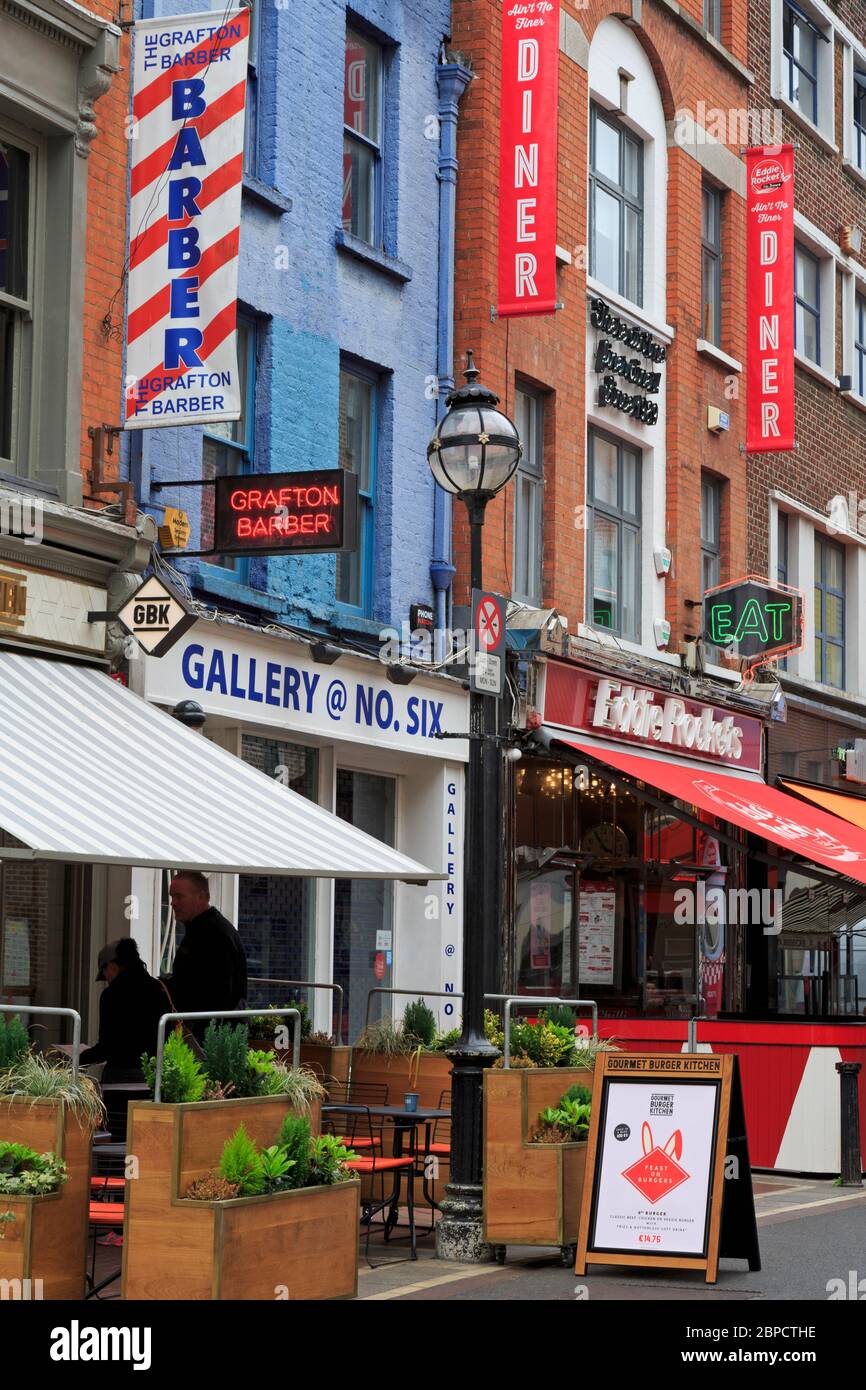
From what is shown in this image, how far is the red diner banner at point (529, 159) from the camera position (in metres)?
17.4

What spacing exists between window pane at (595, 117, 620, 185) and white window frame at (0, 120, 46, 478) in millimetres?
9152

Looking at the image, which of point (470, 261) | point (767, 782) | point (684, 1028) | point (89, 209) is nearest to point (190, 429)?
point (89, 209)

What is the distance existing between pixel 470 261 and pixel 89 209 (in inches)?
216

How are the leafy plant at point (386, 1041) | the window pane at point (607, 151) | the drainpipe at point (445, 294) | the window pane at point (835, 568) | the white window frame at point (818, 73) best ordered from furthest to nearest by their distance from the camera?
the window pane at point (835, 568) → the white window frame at point (818, 73) → the window pane at point (607, 151) → the drainpipe at point (445, 294) → the leafy plant at point (386, 1041)

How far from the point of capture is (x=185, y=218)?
42.0 feet

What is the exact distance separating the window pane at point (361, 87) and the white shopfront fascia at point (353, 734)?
4.58 m

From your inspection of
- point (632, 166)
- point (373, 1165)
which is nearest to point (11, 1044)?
point (373, 1165)

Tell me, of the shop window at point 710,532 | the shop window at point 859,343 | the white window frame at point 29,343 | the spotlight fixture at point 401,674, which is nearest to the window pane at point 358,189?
the spotlight fixture at point 401,674

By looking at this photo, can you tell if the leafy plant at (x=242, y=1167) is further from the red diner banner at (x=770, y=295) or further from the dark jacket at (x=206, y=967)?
the red diner banner at (x=770, y=295)

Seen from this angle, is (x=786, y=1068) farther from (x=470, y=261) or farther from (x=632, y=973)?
(x=470, y=261)

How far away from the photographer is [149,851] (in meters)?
9.60

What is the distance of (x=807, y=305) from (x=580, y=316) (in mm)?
7591

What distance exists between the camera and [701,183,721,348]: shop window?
23094 millimetres

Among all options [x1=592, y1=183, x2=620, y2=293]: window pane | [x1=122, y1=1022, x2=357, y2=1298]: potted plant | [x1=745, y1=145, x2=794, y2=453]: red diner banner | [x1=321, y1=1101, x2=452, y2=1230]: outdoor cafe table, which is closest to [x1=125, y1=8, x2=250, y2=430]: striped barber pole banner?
[x1=321, y1=1101, x2=452, y2=1230]: outdoor cafe table
